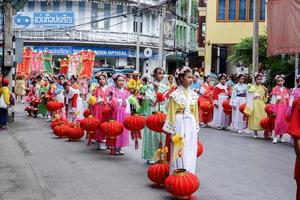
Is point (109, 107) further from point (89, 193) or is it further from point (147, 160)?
point (89, 193)

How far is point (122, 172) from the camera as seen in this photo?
10.9 m

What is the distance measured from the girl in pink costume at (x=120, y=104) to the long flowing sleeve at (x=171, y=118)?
4.07 m

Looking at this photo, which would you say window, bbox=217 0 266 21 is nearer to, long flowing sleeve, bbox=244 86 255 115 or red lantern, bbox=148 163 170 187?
long flowing sleeve, bbox=244 86 255 115

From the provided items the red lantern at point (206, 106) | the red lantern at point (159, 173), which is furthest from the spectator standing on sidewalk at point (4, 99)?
the red lantern at point (159, 173)

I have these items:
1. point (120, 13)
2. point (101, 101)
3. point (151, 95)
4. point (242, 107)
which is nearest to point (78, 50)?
point (120, 13)

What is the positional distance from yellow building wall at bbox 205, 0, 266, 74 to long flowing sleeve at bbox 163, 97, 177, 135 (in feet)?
108

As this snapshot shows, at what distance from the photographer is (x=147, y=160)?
1181 centimetres

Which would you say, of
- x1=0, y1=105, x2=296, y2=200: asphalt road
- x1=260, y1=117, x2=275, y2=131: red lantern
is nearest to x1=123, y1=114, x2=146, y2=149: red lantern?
x1=0, y1=105, x2=296, y2=200: asphalt road

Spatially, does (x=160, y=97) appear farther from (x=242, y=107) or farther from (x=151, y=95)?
(x=242, y=107)

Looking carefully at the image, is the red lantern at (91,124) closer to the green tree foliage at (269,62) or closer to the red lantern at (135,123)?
the red lantern at (135,123)

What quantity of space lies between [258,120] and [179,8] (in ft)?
175

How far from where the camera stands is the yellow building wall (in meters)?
41.0

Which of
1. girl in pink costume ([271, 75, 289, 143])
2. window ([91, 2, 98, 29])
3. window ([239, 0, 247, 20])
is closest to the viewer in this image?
girl in pink costume ([271, 75, 289, 143])

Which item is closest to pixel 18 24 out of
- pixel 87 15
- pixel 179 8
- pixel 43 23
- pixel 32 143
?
pixel 43 23
